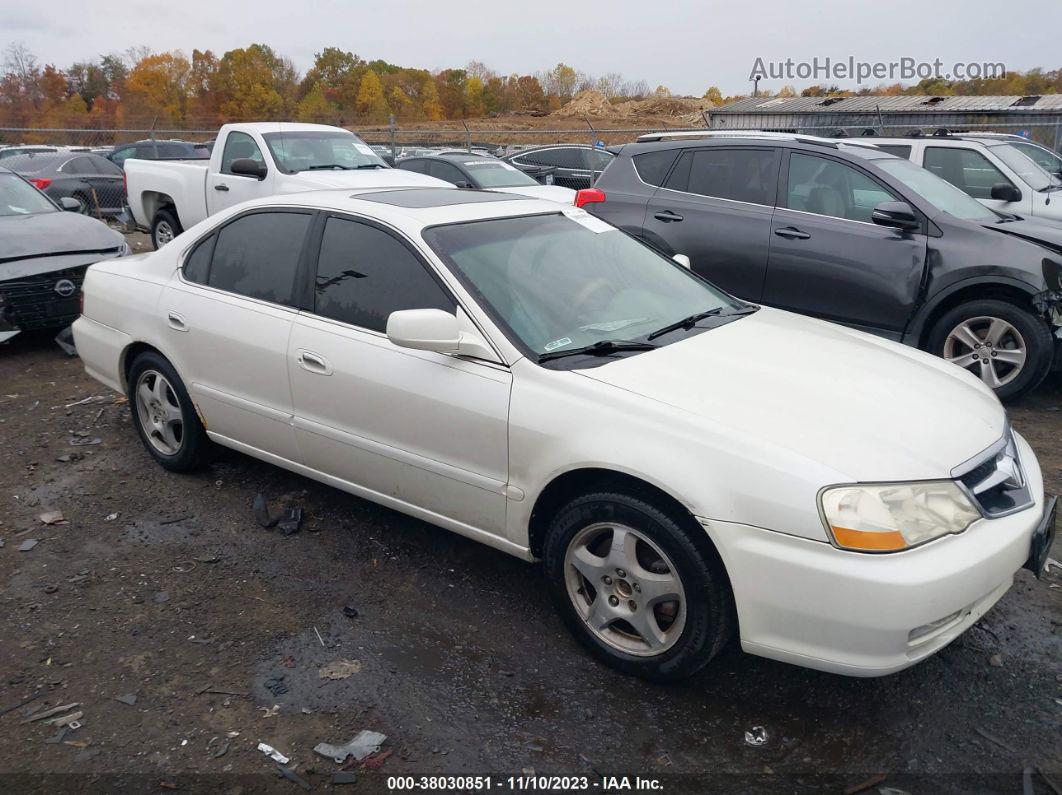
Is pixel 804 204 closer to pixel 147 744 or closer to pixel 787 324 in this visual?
pixel 787 324

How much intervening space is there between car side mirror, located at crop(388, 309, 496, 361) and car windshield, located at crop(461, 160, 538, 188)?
9.02m

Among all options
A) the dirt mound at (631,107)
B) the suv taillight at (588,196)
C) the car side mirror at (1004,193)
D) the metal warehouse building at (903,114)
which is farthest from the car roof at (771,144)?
the dirt mound at (631,107)

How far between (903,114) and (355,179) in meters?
18.6

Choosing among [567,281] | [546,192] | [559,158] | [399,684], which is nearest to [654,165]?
[567,281]

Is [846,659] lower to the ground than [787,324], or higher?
lower

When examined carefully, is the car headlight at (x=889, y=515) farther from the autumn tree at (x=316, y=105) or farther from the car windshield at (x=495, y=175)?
the autumn tree at (x=316, y=105)

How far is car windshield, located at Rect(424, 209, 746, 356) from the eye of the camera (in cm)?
347

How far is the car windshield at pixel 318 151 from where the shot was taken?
10.0m

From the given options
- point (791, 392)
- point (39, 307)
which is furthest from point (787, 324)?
point (39, 307)

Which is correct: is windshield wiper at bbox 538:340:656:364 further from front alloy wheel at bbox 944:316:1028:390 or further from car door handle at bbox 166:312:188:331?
front alloy wheel at bbox 944:316:1028:390

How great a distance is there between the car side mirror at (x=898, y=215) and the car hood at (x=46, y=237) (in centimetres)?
657

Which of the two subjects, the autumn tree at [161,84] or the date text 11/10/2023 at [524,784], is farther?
the autumn tree at [161,84]

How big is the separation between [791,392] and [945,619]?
91cm

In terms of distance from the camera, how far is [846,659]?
2.62 metres
